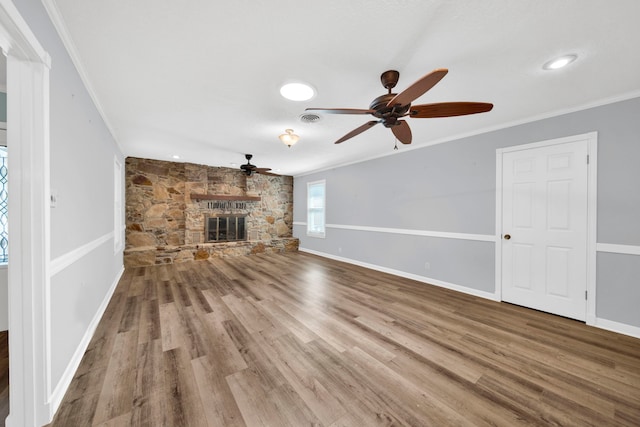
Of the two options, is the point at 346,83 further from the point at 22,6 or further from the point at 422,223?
the point at 422,223

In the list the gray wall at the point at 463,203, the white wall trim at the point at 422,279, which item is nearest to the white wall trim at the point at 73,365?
the gray wall at the point at 463,203

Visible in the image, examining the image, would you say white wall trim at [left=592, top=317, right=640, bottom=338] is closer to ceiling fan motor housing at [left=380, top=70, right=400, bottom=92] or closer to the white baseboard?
the white baseboard

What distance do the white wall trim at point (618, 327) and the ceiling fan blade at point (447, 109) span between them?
2.72 m

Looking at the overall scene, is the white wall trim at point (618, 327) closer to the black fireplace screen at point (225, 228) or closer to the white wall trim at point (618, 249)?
the white wall trim at point (618, 249)

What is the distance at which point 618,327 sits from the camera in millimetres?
2447

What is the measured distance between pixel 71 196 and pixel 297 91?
206 centimetres

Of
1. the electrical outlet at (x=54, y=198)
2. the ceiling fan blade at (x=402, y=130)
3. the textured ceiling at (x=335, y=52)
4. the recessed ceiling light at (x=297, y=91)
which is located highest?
the textured ceiling at (x=335, y=52)

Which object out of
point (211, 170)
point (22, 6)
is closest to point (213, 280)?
point (211, 170)

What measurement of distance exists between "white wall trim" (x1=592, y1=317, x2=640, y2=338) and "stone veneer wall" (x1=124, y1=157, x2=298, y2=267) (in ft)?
20.3

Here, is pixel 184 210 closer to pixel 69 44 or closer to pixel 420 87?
pixel 69 44

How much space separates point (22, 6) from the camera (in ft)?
3.75

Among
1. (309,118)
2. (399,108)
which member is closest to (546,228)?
(399,108)

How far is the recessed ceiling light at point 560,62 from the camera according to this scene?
183 centimetres

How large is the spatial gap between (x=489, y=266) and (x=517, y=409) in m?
2.29
